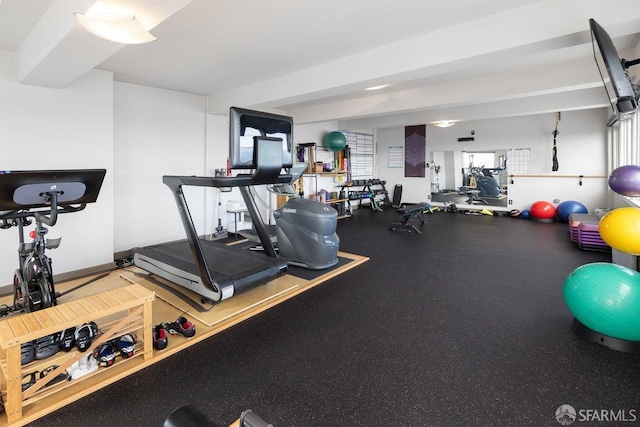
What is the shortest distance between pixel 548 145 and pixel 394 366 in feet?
25.5

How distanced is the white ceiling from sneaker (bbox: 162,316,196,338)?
7.21ft

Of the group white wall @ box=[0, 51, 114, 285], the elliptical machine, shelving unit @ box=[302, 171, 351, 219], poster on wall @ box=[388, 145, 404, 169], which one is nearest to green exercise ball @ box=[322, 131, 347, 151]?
shelving unit @ box=[302, 171, 351, 219]

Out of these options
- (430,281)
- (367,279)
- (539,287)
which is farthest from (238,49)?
(539,287)

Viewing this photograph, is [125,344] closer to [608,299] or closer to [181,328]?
[181,328]

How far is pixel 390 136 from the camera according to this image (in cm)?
1015

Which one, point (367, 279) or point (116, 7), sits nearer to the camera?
point (116, 7)

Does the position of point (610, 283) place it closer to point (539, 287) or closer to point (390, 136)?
point (539, 287)

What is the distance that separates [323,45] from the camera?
338cm

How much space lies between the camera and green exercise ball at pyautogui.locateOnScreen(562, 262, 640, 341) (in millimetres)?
2123

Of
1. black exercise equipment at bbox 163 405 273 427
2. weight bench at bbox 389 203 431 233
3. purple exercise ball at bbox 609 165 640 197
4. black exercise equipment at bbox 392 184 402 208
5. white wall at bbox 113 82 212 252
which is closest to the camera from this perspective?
black exercise equipment at bbox 163 405 273 427

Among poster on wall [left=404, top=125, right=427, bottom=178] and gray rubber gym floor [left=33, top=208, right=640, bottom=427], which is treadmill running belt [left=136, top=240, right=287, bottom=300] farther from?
poster on wall [left=404, top=125, right=427, bottom=178]

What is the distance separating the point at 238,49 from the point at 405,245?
3.72m

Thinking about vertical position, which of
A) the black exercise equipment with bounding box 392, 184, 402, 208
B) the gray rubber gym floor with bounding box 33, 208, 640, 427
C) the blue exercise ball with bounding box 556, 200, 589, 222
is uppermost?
the black exercise equipment with bounding box 392, 184, 402, 208

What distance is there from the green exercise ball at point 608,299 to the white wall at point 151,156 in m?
5.27
